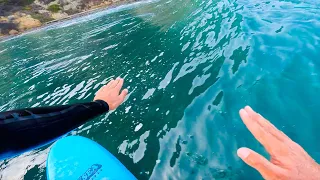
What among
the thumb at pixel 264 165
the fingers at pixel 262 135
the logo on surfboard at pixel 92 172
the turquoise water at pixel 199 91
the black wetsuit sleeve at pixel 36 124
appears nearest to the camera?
the thumb at pixel 264 165

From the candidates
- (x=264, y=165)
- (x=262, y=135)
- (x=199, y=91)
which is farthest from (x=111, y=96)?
(x=264, y=165)

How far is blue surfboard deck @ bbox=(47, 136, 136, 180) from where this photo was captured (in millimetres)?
4648

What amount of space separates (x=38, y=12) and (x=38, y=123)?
61.9 m

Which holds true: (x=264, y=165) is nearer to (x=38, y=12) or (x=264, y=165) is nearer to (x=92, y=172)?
(x=92, y=172)

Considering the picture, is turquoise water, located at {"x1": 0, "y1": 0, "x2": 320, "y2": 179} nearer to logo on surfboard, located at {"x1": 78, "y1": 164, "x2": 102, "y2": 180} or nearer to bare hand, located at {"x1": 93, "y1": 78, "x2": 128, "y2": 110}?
logo on surfboard, located at {"x1": 78, "y1": 164, "x2": 102, "y2": 180}

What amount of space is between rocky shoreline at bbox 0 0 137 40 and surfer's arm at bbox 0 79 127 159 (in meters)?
47.3

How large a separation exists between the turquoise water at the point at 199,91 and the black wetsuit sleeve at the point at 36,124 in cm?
182

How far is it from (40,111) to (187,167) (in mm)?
3219

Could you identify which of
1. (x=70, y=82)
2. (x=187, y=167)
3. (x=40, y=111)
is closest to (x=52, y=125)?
(x=40, y=111)

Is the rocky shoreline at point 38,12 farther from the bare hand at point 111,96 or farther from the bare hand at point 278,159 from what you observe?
the bare hand at point 278,159

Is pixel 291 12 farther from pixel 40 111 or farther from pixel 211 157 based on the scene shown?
pixel 40 111

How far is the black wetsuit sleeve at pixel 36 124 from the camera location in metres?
3.81

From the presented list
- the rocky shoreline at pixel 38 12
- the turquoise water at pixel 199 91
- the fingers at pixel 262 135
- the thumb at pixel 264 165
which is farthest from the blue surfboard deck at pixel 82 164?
the rocky shoreline at pixel 38 12

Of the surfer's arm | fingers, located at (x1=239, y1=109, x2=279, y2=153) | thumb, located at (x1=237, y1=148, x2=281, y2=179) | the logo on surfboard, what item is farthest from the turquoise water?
thumb, located at (x1=237, y1=148, x2=281, y2=179)
